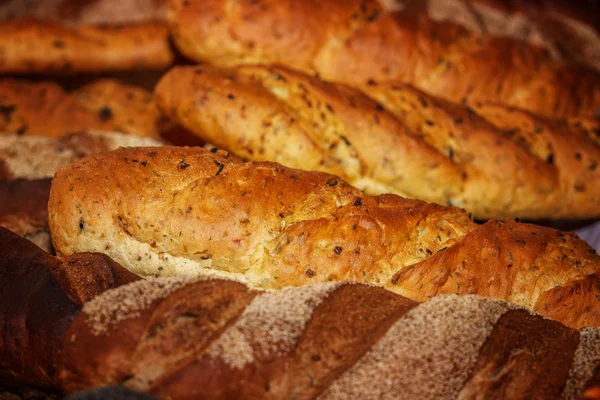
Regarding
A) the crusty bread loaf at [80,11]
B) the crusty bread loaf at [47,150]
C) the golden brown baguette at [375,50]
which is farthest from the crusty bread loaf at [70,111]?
the crusty bread loaf at [80,11]

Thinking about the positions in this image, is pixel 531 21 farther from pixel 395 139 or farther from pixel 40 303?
pixel 40 303

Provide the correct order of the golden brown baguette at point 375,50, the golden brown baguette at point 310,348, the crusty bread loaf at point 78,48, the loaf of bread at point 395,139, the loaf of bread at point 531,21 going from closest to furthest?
the golden brown baguette at point 310,348, the loaf of bread at point 395,139, the golden brown baguette at point 375,50, the crusty bread loaf at point 78,48, the loaf of bread at point 531,21

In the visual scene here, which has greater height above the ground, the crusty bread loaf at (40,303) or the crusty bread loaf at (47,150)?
the crusty bread loaf at (40,303)

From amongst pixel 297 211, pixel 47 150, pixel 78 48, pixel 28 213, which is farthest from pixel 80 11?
pixel 297 211

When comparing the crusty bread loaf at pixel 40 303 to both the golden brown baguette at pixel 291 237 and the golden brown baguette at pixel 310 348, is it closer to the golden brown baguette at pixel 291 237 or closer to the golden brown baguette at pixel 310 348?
the golden brown baguette at pixel 310 348

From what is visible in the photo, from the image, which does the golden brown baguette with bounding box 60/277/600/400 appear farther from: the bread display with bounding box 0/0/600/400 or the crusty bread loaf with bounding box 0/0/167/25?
the crusty bread loaf with bounding box 0/0/167/25

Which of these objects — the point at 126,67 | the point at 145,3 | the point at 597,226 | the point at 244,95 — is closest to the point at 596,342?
the point at 597,226
